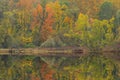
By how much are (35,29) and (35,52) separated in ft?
18.1

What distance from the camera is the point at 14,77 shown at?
2517 centimetres

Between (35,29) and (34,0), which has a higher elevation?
(34,0)

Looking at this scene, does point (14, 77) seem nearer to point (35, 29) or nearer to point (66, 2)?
point (35, 29)

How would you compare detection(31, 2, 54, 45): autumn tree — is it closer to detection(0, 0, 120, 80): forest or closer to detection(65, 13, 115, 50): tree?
detection(0, 0, 120, 80): forest

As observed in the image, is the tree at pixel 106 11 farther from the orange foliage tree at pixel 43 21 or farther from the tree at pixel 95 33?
the orange foliage tree at pixel 43 21

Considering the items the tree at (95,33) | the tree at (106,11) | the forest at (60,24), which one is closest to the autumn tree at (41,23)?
the forest at (60,24)

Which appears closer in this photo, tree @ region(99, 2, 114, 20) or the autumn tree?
the autumn tree

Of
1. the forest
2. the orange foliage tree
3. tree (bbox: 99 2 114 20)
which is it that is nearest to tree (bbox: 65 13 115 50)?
the forest

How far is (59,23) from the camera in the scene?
58.8m

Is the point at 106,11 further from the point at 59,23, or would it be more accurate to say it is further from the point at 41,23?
the point at 41,23

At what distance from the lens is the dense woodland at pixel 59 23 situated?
53.8 meters

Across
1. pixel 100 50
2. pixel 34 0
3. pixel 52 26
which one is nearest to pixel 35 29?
pixel 52 26

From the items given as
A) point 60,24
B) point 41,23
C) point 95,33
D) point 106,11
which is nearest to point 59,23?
point 60,24

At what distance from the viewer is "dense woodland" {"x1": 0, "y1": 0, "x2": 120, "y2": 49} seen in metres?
53.8
